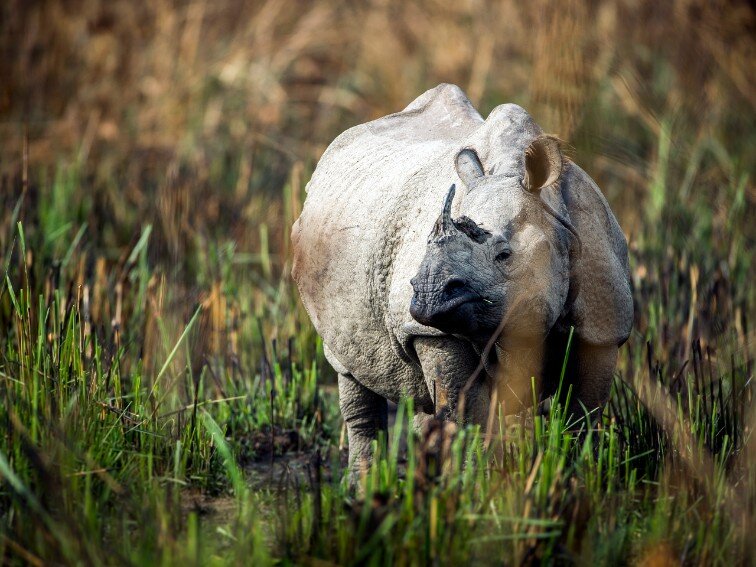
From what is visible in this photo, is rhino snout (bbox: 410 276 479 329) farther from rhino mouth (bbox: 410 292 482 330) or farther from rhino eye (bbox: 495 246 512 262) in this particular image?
rhino eye (bbox: 495 246 512 262)

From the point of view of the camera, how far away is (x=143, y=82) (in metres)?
8.09

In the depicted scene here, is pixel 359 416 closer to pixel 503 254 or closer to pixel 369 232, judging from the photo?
pixel 369 232

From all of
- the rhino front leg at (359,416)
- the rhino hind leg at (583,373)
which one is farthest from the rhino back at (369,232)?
the rhino hind leg at (583,373)

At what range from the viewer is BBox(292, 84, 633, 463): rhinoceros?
253 centimetres

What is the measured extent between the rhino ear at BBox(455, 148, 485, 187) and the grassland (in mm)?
420

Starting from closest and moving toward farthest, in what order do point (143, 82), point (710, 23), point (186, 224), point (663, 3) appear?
point (710, 23) < point (186, 224) < point (663, 3) < point (143, 82)

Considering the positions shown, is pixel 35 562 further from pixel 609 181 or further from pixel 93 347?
pixel 609 181

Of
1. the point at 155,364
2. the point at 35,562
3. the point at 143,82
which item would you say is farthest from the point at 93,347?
the point at 143,82

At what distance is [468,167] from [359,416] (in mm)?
1111

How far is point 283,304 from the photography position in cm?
476

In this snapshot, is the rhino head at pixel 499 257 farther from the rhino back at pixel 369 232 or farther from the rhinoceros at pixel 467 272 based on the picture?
the rhino back at pixel 369 232

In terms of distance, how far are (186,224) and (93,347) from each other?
163cm

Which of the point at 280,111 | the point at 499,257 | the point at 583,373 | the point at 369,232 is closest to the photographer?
the point at 499,257

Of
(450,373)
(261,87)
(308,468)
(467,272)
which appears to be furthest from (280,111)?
(467,272)
